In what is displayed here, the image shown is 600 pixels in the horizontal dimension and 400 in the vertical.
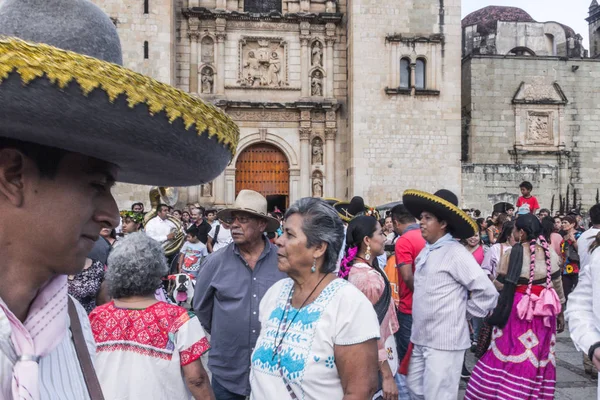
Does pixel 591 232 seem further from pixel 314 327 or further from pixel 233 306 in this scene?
pixel 314 327

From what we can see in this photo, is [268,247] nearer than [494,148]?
Yes

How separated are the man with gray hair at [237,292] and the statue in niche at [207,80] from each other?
1532 cm

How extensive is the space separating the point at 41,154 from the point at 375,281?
294 cm

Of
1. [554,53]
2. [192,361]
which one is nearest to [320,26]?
[554,53]

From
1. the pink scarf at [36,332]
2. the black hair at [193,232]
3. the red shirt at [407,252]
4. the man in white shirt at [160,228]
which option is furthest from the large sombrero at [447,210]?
the black hair at [193,232]

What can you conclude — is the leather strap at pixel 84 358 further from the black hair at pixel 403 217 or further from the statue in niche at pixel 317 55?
the statue in niche at pixel 317 55

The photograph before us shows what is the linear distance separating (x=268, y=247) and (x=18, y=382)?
119 inches

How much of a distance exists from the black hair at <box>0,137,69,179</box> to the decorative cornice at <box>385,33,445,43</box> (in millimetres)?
18574

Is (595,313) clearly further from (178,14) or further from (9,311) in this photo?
(178,14)

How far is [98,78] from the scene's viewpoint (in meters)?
1.08

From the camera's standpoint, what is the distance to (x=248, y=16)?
62.5ft

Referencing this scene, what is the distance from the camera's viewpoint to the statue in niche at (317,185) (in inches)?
764

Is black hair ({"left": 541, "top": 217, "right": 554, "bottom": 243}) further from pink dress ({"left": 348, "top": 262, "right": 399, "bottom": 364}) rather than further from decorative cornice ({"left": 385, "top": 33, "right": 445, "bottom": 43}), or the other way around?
decorative cornice ({"left": 385, "top": 33, "right": 445, "bottom": 43})

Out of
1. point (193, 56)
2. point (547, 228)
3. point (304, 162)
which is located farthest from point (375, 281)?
point (193, 56)
